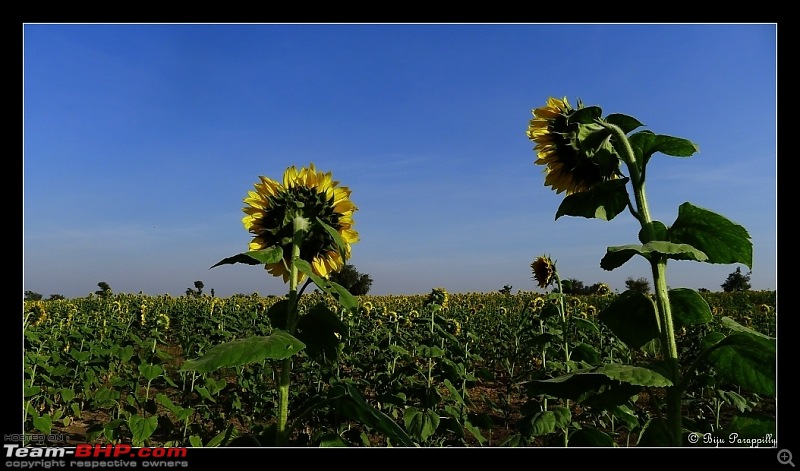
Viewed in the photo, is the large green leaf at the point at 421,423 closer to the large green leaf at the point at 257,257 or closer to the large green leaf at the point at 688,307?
the large green leaf at the point at 688,307

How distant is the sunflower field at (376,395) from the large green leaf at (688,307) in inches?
3.2

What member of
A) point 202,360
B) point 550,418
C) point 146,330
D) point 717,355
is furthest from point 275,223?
point 146,330

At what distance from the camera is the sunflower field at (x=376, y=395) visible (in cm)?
197

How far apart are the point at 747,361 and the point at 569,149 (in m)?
0.93

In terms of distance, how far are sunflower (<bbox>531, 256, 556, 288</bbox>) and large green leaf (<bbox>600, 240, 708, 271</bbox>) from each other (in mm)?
3728

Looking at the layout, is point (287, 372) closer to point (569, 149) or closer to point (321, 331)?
point (321, 331)

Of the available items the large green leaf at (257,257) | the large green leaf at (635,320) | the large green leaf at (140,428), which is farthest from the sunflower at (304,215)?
the large green leaf at (140,428)

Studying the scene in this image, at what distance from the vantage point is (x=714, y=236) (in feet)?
5.01

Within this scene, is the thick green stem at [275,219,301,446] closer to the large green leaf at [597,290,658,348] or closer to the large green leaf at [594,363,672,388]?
the large green leaf at [594,363,672,388]

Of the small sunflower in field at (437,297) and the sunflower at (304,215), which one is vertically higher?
the sunflower at (304,215)

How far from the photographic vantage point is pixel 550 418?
3123 mm

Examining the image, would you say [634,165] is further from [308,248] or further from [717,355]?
[308,248]
